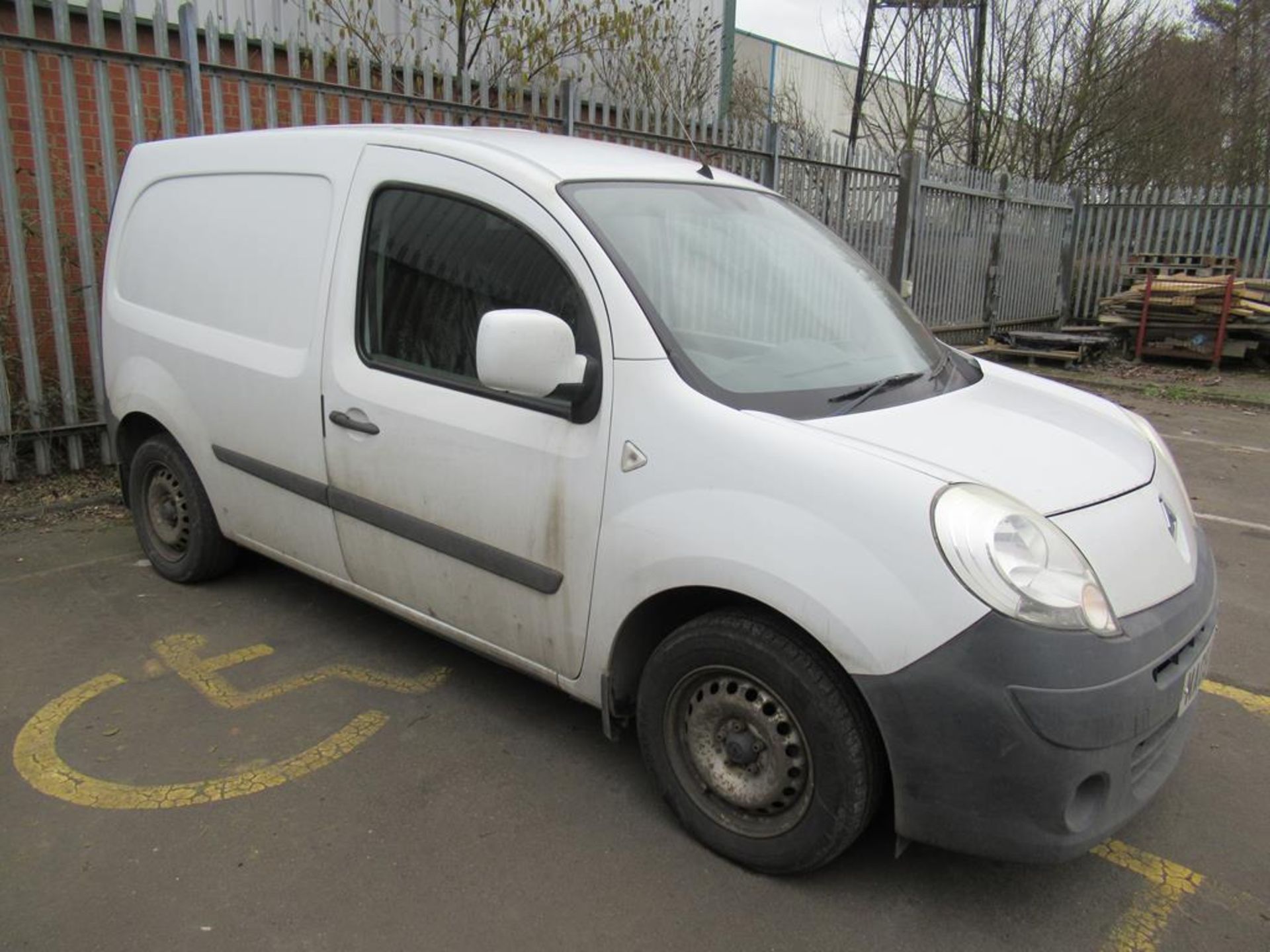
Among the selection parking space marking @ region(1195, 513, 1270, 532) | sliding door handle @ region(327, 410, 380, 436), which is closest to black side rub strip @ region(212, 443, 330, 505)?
sliding door handle @ region(327, 410, 380, 436)

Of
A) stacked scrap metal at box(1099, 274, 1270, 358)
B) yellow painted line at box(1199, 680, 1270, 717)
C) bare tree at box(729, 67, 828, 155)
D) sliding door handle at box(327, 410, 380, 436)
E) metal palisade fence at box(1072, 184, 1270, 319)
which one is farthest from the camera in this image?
bare tree at box(729, 67, 828, 155)

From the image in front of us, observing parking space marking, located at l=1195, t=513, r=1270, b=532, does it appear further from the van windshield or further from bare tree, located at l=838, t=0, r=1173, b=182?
bare tree, located at l=838, t=0, r=1173, b=182

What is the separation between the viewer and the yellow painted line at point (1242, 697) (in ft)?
11.5

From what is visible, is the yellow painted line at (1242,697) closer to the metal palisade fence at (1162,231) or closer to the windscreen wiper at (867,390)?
A: the windscreen wiper at (867,390)

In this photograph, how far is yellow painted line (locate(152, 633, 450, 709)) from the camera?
11.2 ft

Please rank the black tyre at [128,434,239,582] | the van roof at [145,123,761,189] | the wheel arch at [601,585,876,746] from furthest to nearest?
the black tyre at [128,434,239,582] → the van roof at [145,123,761,189] → the wheel arch at [601,585,876,746]

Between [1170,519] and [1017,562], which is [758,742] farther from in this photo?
[1170,519]

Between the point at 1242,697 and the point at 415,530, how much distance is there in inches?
121

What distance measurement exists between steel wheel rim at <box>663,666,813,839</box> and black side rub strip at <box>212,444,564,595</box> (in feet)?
1.72

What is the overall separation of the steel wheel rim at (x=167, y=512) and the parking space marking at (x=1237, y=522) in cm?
559

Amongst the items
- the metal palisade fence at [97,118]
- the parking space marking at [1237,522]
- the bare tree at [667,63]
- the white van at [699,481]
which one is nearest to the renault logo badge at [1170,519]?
the white van at [699,481]

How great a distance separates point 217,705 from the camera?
3.32m

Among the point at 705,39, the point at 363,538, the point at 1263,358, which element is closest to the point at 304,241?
the point at 363,538

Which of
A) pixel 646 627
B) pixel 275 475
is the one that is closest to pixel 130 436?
pixel 275 475
